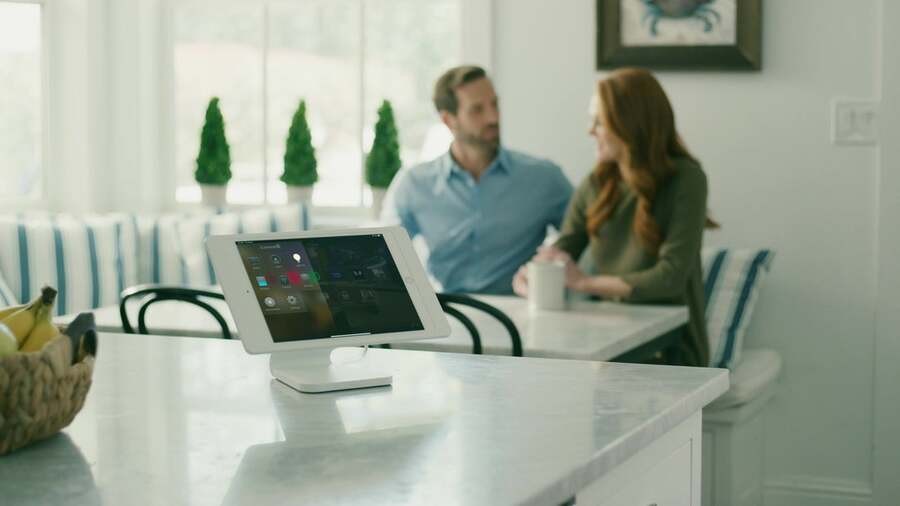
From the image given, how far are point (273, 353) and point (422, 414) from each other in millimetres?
264

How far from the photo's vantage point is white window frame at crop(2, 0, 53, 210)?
4.55 m

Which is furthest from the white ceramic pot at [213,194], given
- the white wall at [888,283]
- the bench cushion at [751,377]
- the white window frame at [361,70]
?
the white wall at [888,283]

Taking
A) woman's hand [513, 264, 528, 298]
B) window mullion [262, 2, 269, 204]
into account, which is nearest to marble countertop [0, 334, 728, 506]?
woman's hand [513, 264, 528, 298]

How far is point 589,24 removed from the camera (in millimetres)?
4016

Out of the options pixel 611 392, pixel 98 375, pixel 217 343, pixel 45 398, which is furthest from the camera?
pixel 217 343

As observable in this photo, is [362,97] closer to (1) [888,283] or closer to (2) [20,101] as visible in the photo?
(2) [20,101]

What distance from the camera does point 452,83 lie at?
386 cm

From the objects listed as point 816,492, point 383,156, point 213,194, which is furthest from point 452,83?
point 816,492

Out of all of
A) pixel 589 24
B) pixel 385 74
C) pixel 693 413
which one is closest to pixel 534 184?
pixel 589 24

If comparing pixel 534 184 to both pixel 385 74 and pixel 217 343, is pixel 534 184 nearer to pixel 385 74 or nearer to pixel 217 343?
pixel 385 74

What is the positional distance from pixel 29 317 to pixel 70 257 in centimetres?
279

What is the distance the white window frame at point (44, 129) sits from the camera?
4547 mm

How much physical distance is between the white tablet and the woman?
55.7 inches

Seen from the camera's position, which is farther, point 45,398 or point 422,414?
point 422,414
